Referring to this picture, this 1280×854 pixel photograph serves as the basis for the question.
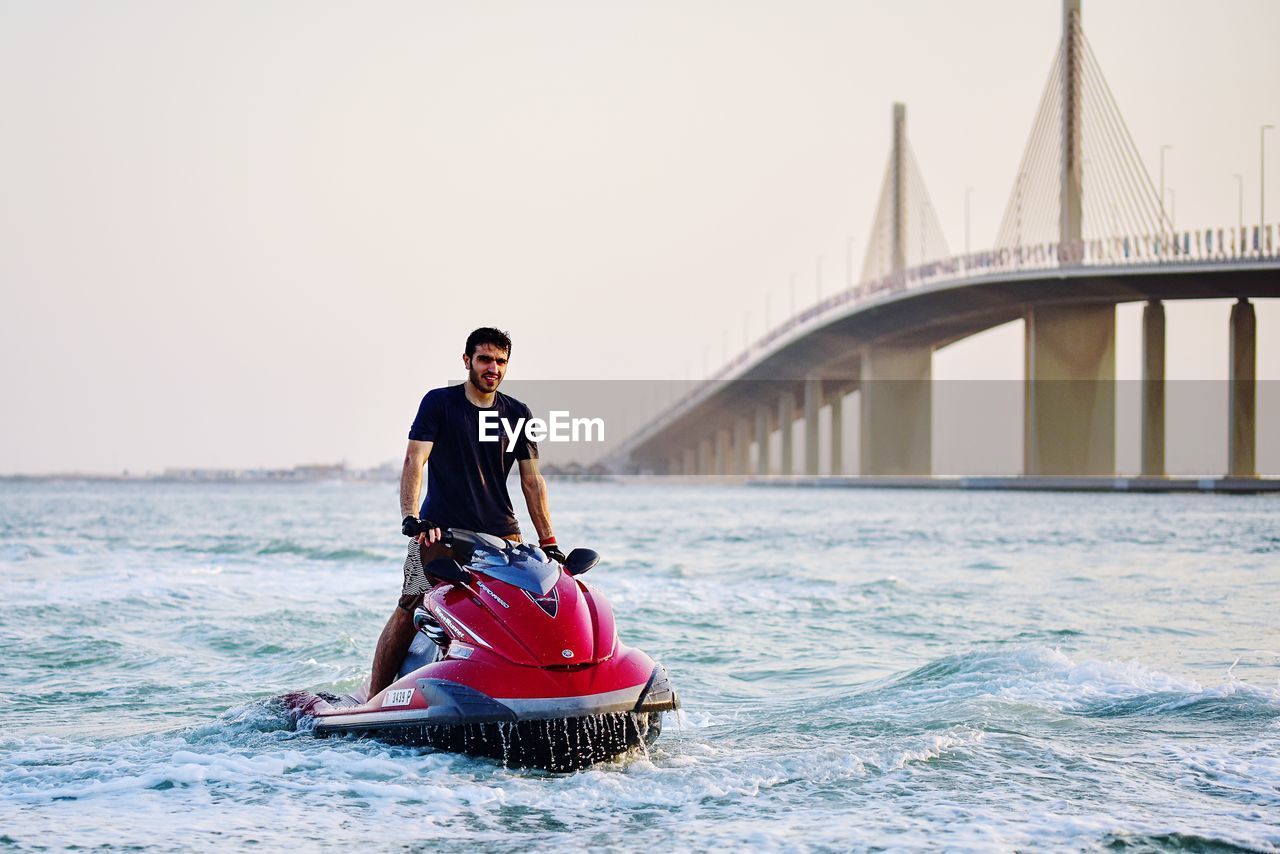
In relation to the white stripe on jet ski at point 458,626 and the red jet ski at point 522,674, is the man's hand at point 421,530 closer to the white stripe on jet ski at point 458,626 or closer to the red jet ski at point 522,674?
the red jet ski at point 522,674

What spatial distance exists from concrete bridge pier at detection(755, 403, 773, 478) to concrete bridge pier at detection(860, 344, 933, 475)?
19083mm

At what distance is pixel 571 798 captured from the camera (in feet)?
13.9

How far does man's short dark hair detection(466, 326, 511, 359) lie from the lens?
4871 millimetres

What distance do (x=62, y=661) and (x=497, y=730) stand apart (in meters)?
5.01

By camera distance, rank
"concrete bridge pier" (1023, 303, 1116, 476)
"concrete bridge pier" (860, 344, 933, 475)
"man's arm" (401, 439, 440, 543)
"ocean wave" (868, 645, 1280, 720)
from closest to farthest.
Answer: "man's arm" (401, 439, 440, 543), "ocean wave" (868, 645, 1280, 720), "concrete bridge pier" (1023, 303, 1116, 476), "concrete bridge pier" (860, 344, 933, 475)

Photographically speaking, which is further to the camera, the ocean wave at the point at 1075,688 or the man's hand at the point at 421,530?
the ocean wave at the point at 1075,688

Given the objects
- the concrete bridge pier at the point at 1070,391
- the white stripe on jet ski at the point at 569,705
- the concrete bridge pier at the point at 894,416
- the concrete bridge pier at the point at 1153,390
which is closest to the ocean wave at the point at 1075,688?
the white stripe on jet ski at the point at 569,705

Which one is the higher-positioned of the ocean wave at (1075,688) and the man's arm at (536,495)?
the man's arm at (536,495)

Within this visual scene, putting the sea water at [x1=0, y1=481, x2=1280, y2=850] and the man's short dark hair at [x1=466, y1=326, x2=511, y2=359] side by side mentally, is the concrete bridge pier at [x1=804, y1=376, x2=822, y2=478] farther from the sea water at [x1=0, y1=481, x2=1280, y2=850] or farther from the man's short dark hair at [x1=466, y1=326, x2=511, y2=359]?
the man's short dark hair at [x1=466, y1=326, x2=511, y2=359]

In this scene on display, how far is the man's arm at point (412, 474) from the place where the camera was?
4.86m

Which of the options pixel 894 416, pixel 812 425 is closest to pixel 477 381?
pixel 894 416

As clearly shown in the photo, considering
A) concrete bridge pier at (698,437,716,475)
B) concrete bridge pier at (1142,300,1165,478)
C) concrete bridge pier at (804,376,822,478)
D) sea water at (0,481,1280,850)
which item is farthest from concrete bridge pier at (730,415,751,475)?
sea water at (0,481,1280,850)

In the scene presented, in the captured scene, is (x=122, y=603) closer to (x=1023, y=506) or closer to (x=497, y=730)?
(x=497, y=730)

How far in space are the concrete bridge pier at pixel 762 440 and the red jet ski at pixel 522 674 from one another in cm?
8402
